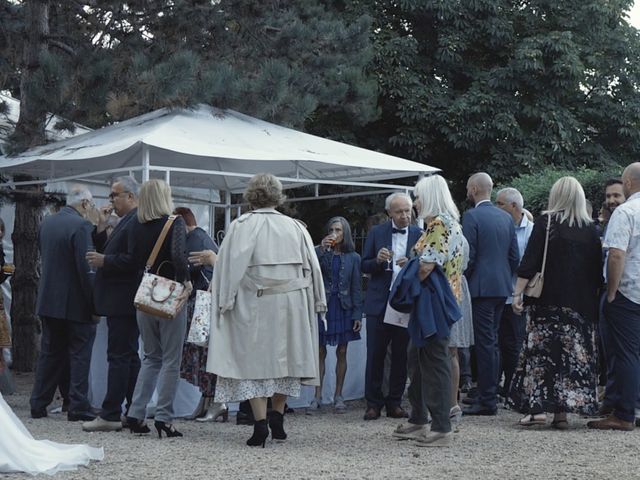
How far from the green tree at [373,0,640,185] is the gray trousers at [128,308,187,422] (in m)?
10.8

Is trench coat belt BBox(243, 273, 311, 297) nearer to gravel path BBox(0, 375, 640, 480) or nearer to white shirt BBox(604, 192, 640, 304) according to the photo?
gravel path BBox(0, 375, 640, 480)

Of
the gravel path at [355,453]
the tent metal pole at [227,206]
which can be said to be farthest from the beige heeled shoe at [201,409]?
the tent metal pole at [227,206]

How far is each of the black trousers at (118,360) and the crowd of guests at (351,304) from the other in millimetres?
13

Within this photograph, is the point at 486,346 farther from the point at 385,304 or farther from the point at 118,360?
the point at 118,360

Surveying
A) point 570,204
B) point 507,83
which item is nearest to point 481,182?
point 570,204

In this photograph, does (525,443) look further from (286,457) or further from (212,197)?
(212,197)

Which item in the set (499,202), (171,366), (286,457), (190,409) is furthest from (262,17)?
(286,457)

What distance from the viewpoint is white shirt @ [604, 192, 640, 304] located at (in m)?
7.16

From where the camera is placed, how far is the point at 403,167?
951cm

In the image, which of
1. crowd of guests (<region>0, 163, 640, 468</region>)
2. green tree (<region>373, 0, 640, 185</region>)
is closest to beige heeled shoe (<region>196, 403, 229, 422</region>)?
crowd of guests (<region>0, 163, 640, 468</region>)

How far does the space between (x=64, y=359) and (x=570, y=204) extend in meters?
4.05

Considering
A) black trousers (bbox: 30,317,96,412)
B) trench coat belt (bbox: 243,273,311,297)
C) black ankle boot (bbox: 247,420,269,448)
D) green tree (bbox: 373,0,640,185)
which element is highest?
green tree (bbox: 373,0,640,185)

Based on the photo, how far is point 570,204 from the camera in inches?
285

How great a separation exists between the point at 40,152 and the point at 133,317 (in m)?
2.97
